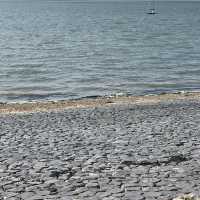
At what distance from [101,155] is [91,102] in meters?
17.6

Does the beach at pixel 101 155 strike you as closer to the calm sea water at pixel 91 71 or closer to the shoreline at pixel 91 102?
the shoreline at pixel 91 102

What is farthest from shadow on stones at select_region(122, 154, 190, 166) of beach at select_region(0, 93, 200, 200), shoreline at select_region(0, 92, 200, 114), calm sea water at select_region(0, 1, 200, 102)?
calm sea water at select_region(0, 1, 200, 102)

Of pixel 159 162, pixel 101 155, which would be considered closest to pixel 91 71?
pixel 101 155

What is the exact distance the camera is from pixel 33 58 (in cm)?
6144

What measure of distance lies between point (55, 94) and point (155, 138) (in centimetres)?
1995

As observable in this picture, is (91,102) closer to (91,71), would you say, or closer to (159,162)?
(91,71)

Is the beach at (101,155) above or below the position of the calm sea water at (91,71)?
above

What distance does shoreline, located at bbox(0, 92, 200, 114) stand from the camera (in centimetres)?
3194

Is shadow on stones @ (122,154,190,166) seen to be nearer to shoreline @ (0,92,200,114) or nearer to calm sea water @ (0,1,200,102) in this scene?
shoreline @ (0,92,200,114)

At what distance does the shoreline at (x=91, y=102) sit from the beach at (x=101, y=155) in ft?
13.5

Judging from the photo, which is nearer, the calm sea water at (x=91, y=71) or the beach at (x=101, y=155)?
the beach at (x=101, y=155)

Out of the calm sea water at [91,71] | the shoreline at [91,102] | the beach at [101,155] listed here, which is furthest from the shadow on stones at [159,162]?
the calm sea water at [91,71]

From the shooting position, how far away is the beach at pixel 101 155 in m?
14.0

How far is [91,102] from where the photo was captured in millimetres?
34938
